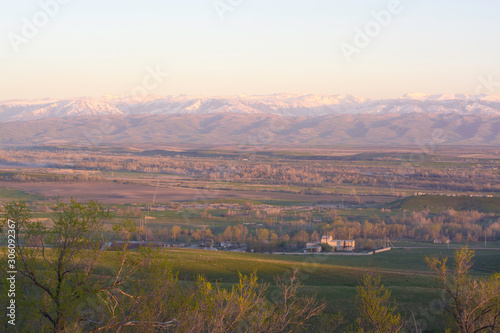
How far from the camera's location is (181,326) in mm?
13922

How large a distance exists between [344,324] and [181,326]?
35.8ft

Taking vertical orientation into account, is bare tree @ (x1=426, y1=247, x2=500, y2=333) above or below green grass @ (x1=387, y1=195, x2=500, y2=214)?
above

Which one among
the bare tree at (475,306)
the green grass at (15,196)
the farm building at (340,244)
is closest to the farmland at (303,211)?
the green grass at (15,196)

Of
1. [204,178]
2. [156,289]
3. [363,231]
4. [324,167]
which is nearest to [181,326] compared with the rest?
[156,289]

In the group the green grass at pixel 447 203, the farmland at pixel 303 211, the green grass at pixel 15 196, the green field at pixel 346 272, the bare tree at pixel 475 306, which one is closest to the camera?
the bare tree at pixel 475 306

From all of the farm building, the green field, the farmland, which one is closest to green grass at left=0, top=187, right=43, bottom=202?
the farmland

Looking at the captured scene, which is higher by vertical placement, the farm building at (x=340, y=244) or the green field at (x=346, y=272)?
the green field at (x=346, y=272)

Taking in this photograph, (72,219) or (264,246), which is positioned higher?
(72,219)

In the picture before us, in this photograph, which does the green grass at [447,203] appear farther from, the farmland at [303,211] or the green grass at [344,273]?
the green grass at [344,273]

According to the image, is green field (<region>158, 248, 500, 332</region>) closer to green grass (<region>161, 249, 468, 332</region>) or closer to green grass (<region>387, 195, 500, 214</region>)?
green grass (<region>161, 249, 468, 332</region>)

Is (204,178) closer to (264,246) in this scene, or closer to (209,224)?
(209,224)

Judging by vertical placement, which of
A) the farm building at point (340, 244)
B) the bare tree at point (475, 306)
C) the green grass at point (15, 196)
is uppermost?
the bare tree at point (475, 306)

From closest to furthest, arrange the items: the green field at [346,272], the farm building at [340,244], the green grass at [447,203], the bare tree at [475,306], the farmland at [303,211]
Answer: the bare tree at [475,306] < the green field at [346,272] < the farmland at [303,211] < the farm building at [340,244] < the green grass at [447,203]

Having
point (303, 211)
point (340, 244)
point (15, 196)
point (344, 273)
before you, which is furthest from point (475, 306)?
point (15, 196)
